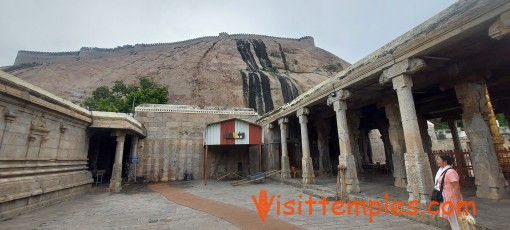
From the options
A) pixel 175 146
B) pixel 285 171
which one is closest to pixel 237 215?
pixel 285 171

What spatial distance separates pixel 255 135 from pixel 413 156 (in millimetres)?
9957

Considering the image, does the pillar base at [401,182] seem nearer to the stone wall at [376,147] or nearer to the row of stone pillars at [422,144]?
the row of stone pillars at [422,144]

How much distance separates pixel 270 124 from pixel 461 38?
11855mm

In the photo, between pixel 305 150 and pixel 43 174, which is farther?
pixel 305 150

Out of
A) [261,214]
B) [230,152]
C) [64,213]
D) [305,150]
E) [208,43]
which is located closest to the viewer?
[261,214]

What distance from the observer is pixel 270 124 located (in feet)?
52.3

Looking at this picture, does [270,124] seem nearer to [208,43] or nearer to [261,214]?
[261,214]

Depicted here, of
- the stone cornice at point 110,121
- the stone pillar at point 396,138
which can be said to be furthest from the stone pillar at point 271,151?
the stone cornice at point 110,121

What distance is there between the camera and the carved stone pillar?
5.53 m

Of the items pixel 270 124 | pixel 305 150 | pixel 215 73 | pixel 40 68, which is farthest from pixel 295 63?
pixel 40 68

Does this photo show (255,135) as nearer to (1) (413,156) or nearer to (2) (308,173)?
(2) (308,173)

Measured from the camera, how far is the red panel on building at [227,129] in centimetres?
1423

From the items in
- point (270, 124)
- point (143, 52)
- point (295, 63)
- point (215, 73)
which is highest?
point (143, 52)

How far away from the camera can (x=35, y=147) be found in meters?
7.58
